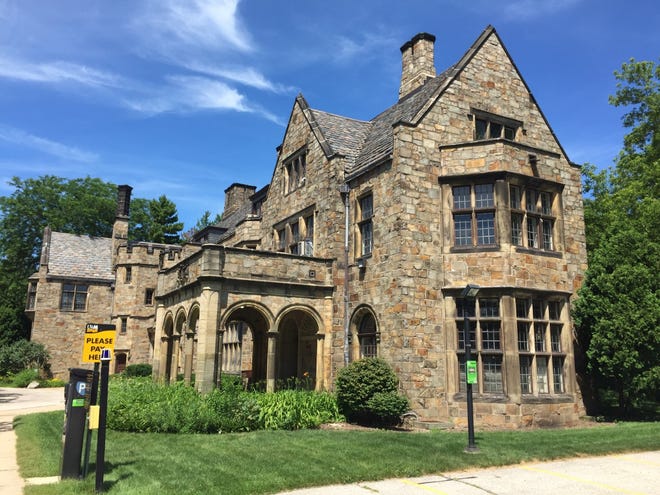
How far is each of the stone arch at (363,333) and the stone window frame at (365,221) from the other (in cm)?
195

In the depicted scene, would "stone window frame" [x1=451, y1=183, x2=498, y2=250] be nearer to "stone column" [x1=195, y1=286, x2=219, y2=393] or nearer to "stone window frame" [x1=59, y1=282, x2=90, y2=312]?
"stone column" [x1=195, y1=286, x2=219, y2=393]

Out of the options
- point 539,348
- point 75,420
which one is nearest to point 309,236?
point 539,348

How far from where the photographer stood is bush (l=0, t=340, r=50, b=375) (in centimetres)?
3650

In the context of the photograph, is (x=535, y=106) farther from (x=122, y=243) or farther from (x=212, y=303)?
(x=122, y=243)

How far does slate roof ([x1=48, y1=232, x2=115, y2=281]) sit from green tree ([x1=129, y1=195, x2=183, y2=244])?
15.2m

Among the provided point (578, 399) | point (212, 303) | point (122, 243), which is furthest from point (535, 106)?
point (122, 243)

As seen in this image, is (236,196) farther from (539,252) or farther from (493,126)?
(539,252)

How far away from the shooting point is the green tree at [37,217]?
160ft

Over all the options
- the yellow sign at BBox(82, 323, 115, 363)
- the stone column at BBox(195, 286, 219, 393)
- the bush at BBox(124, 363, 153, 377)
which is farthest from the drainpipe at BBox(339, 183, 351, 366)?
the bush at BBox(124, 363, 153, 377)

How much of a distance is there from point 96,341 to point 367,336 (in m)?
10.4

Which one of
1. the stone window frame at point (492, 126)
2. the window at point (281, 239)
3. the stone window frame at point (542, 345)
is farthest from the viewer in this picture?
the window at point (281, 239)

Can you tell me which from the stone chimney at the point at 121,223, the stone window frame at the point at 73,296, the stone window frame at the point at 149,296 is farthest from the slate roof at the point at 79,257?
the stone window frame at the point at 149,296

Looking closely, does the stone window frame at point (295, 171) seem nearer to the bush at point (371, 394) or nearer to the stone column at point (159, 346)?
the stone column at point (159, 346)

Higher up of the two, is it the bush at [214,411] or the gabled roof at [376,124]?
the gabled roof at [376,124]
